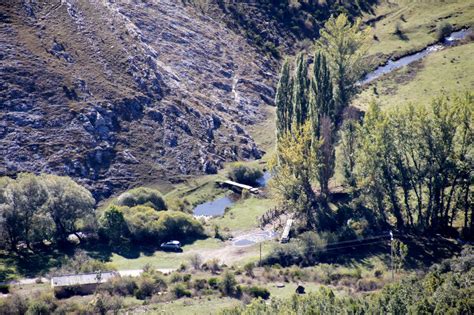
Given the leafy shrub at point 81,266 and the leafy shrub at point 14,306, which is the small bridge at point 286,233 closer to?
the leafy shrub at point 81,266

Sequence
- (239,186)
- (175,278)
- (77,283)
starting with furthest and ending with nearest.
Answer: (239,186)
(175,278)
(77,283)

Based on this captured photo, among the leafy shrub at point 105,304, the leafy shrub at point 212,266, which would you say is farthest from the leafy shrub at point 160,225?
the leafy shrub at point 105,304

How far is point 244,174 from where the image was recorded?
88.2 meters

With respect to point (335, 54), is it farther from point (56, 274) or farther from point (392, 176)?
point (56, 274)

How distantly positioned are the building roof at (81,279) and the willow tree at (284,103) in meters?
28.8

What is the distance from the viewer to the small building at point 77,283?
60219 millimetres

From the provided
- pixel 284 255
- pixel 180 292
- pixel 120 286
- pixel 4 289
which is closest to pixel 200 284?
pixel 180 292

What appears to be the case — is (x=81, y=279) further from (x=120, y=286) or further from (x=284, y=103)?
(x=284, y=103)

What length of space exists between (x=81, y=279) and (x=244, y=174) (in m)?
30.9

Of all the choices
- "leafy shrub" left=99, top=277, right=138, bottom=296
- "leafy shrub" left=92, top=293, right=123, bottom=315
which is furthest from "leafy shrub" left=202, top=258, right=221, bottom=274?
"leafy shrub" left=92, top=293, right=123, bottom=315

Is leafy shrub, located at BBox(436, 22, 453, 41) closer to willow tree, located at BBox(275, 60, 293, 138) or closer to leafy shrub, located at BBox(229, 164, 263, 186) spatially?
willow tree, located at BBox(275, 60, 293, 138)

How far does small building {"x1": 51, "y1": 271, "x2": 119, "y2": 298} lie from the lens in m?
60.2

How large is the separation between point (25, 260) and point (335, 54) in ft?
159

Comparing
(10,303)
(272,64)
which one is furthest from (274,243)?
(272,64)
